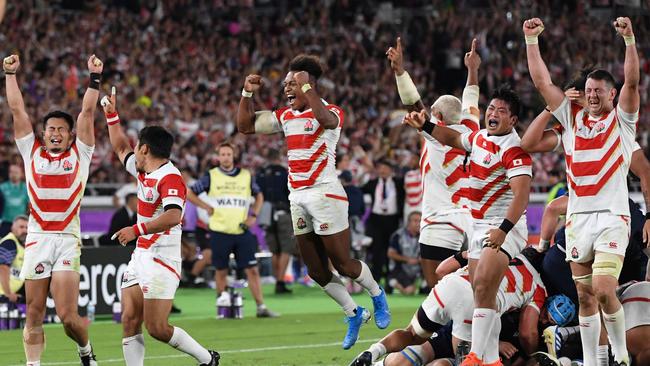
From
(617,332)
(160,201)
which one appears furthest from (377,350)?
(160,201)

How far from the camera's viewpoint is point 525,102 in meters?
36.3

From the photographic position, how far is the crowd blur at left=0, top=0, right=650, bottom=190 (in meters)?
27.8

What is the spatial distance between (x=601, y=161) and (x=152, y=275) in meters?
3.66

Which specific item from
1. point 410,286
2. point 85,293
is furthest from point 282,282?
point 85,293

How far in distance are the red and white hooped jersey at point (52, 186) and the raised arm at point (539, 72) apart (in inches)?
157

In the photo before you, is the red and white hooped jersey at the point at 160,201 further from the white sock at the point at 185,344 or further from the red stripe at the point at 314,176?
the red stripe at the point at 314,176

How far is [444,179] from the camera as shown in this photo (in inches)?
509

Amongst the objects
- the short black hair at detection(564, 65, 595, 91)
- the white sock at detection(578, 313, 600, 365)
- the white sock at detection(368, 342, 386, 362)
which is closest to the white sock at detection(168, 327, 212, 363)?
the white sock at detection(368, 342, 386, 362)

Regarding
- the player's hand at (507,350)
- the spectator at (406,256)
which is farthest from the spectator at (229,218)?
the player's hand at (507,350)

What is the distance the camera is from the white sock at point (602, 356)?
1005 cm

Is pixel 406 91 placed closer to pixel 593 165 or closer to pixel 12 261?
pixel 593 165

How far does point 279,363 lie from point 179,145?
1539 cm

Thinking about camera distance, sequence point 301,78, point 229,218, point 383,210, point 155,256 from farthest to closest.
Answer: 1. point 383,210
2. point 229,218
3. point 301,78
4. point 155,256

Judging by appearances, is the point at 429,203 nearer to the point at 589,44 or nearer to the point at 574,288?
the point at 574,288
